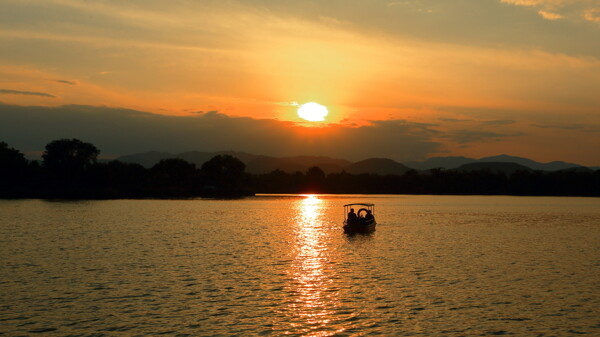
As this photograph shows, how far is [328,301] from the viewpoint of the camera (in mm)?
32969

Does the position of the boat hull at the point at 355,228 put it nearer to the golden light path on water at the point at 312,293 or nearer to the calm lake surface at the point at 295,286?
the calm lake surface at the point at 295,286

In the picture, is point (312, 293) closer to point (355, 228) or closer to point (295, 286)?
point (295, 286)

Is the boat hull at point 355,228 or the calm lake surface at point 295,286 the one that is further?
the boat hull at point 355,228

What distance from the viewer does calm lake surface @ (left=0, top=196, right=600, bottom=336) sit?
27.4 meters

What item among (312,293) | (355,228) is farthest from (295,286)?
(355,228)

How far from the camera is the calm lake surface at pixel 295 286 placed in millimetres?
27391

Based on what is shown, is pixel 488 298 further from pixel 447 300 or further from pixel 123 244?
pixel 123 244

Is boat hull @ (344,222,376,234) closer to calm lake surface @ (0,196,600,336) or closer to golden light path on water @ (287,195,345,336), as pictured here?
calm lake surface @ (0,196,600,336)

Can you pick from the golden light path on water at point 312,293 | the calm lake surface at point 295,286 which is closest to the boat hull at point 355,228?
the calm lake surface at point 295,286

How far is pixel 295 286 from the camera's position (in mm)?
38062

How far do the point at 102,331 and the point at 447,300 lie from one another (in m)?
20.7

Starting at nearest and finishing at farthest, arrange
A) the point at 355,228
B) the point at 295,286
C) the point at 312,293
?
the point at 312,293 < the point at 295,286 < the point at 355,228

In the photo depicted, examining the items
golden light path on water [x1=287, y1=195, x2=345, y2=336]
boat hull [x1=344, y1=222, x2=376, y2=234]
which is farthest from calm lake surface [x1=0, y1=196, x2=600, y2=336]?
boat hull [x1=344, y1=222, x2=376, y2=234]

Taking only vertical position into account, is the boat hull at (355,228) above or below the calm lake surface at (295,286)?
above
